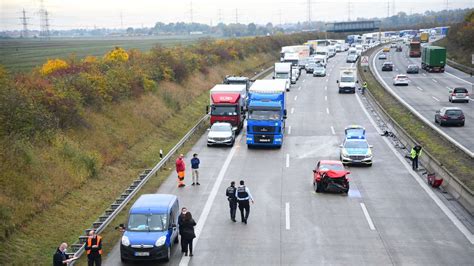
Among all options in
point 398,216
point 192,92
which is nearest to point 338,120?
point 192,92

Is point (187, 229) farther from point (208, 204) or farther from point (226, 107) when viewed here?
point (226, 107)

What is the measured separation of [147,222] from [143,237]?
0.67 metres

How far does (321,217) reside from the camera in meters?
22.4

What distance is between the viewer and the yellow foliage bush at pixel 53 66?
40.7 m

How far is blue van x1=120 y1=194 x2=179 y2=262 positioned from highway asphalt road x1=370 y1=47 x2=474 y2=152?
22.2 metres

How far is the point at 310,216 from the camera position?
22594 mm

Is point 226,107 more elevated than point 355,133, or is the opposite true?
point 226,107

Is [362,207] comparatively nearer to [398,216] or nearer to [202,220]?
[398,216]

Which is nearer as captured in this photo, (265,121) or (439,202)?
(439,202)

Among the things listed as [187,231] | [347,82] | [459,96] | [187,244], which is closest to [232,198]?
[187,244]

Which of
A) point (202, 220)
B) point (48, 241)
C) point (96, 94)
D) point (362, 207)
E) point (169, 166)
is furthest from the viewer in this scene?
point (96, 94)

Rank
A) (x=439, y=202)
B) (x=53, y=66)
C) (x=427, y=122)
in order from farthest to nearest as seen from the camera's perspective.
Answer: (x=427, y=122), (x=53, y=66), (x=439, y=202)

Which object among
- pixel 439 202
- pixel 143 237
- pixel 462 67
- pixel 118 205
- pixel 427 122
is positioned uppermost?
pixel 143 237

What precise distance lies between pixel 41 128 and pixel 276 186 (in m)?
11.8
